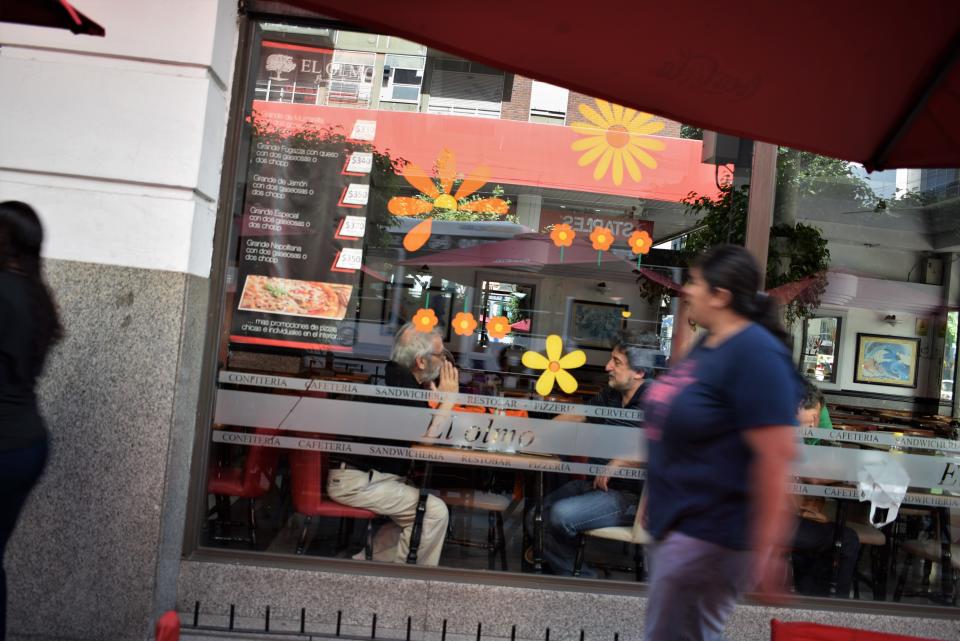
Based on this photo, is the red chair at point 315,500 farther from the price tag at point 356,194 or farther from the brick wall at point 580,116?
the brick wall at point 580,116

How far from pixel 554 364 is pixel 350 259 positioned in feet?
4.31

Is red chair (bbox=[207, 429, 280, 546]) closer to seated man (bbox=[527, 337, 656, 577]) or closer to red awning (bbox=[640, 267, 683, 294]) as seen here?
seated man (bbox=[527, 337, 656, 577])

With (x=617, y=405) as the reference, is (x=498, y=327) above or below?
above

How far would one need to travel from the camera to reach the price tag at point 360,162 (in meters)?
4.82

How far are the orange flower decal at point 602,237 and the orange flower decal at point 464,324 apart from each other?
0.85m

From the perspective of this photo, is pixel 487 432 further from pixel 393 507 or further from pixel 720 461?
pixel 720 461

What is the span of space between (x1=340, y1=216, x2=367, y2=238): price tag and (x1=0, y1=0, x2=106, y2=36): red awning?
6.63ft

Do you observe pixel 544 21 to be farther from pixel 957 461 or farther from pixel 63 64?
pixel 957 461

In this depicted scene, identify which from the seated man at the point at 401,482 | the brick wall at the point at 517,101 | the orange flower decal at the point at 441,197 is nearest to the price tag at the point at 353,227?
the orange flower decal at the point at 441,197

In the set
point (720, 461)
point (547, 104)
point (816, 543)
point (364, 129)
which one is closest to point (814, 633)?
point (816, 543)

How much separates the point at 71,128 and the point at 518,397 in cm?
268

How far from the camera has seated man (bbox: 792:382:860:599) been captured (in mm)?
4828

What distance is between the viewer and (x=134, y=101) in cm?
408

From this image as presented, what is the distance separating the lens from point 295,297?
4.74m
